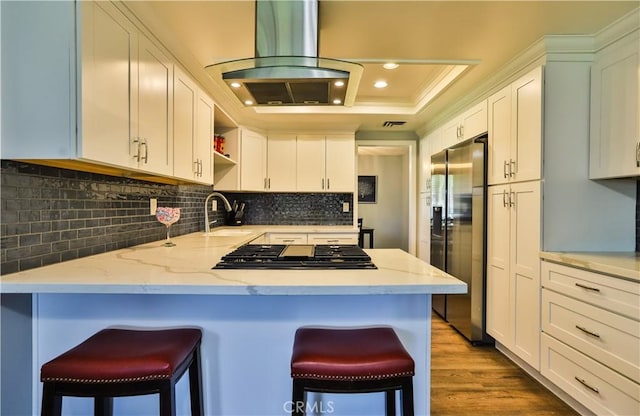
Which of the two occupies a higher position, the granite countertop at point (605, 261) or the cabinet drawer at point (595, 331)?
the granite countertop at point (605, 261)

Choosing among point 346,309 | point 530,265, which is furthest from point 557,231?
point 346,309

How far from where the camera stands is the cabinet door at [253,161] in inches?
145

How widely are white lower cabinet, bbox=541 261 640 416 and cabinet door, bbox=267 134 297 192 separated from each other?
2776mm

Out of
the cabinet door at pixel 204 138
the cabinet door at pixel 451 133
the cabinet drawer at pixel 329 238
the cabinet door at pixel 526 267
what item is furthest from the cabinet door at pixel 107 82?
the cabinet door at pixel 451 133

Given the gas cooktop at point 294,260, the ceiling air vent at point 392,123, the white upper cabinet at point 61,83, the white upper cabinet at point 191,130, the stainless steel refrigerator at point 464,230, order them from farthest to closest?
the ceiling air vent at point 392,123, the stainless steel refrigerator at point 464,230, the white upper cabinet at point 191,130, the gas cooktop at point 294,260, the white upper cabinet at point 61,83

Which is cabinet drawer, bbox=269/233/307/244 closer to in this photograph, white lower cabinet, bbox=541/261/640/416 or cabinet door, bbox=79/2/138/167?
cabinet door, bbox=79/2/138/167

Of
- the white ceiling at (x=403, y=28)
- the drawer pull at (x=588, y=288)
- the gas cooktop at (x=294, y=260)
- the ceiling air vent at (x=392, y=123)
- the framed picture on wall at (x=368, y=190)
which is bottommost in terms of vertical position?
the drawer pull at (x=588, y=288)

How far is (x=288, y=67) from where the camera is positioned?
141cm

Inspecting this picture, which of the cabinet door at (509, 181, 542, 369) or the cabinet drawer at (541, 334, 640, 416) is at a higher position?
the cabinet door at (509, 181, 542, 369)

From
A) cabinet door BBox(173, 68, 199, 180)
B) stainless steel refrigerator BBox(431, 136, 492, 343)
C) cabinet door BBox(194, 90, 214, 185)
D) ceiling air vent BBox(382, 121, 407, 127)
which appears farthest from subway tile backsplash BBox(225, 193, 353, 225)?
cabinet door BBox(173, 68, 199, 180)

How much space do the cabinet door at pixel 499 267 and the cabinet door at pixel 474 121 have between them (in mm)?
559

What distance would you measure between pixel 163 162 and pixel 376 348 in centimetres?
151

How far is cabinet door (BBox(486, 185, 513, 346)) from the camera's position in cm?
241

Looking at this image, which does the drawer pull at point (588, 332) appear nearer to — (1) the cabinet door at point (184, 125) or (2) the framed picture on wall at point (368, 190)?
(1) the cabinet door at point (184, 125)
